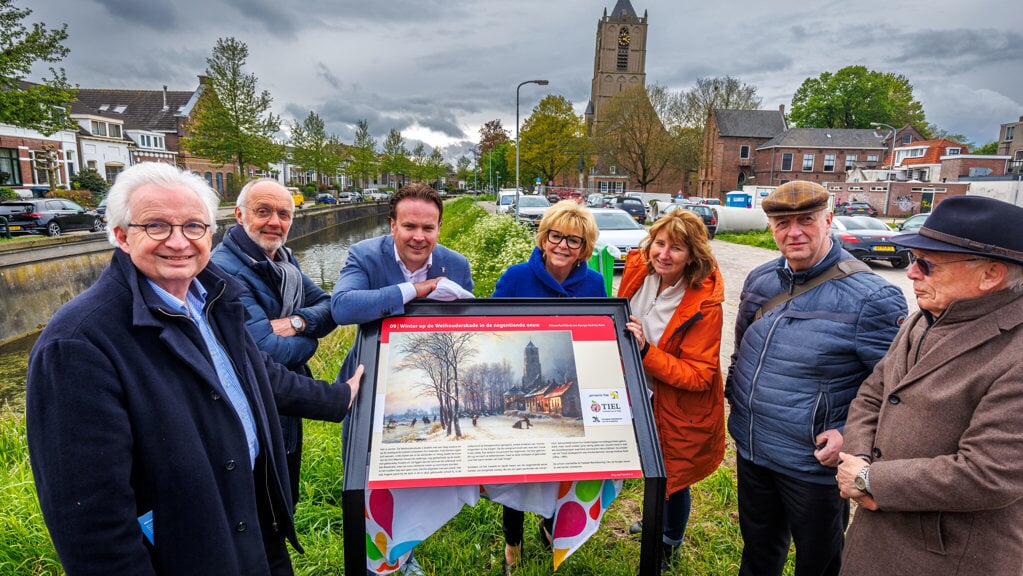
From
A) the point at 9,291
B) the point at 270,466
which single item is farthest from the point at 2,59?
the point at 270,466

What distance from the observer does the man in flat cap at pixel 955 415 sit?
1.49 meters

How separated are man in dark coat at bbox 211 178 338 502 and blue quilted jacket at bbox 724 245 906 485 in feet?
7.20

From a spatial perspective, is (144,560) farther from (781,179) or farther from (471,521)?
(781,179)

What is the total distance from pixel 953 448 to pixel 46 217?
80.9 feet

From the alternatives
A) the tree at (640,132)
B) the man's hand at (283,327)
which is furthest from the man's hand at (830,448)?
the tree at (640,132)

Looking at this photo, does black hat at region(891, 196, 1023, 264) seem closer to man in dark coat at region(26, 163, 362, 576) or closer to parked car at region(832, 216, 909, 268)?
man in dark coat at region(26, 163, 362, 576)

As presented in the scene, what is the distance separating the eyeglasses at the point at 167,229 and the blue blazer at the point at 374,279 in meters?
0.74

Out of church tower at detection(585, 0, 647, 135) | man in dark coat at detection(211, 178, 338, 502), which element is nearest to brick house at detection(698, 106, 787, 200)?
church tower at detection(585, 0, 647, 135)

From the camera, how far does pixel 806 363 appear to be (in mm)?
2197

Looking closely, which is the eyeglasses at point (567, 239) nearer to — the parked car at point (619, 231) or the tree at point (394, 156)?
the parked car at point (619, 231)

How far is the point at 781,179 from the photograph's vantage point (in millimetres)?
50906

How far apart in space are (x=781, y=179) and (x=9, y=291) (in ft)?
184

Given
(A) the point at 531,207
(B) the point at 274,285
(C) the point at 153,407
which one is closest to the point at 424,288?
(B) the point at 274,285

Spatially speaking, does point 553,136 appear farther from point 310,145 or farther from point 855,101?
point 855,101
